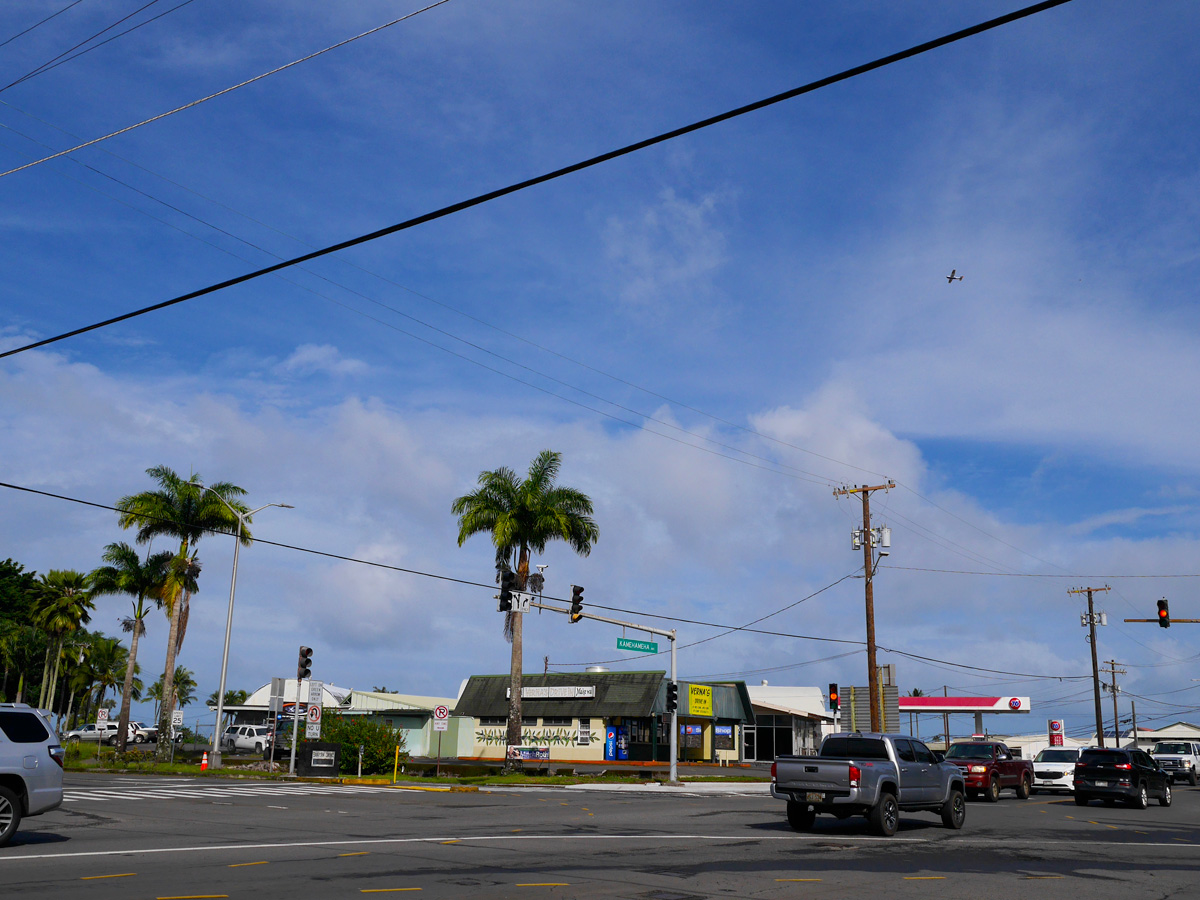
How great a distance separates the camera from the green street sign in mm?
37156

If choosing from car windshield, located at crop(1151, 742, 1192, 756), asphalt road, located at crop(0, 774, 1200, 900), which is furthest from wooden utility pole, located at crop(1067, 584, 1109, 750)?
asphalt road, located at crop(0, 774, 1200, 900)

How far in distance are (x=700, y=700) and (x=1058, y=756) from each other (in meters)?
24.1

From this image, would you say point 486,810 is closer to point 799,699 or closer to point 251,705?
point 799,699

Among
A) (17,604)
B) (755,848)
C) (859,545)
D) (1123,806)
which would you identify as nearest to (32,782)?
(755,848)

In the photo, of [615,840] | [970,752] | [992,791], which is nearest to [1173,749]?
[970,752]

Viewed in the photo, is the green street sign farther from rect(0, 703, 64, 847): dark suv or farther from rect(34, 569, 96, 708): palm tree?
rect(34, 569, 96, 708): palm tree

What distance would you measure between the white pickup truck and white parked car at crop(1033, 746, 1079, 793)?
17.2 meters

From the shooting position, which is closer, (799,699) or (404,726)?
(404,726)

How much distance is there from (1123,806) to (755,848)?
19284mm

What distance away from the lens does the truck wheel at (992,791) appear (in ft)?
98.2

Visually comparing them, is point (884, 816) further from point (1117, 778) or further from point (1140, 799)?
point (1140, 799)

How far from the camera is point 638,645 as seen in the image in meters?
37.7

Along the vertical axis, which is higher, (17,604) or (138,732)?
(17,604)

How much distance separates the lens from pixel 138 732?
80625 mm
